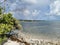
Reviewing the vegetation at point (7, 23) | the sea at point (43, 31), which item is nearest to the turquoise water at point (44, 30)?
the sea at point (43, 31)

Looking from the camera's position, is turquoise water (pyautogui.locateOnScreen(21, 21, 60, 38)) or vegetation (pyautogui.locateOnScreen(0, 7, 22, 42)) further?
turquoise water (pyautogui.locateOnScreen(21, 21, 60, 38))

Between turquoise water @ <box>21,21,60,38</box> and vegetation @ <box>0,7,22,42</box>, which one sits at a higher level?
vegetation @ <box>0,7,22,42</box>

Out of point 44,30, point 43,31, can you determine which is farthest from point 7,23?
point 44,30

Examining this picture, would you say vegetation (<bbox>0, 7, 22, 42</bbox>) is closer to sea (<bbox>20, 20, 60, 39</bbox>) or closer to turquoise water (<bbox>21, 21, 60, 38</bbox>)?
sea (<bbox>20, 20, 60, 39</bbox>)

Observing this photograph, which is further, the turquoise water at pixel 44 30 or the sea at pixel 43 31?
the turquoise water at pixel 44 30

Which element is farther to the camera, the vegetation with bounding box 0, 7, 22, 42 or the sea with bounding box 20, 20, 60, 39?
the sea with bounding box 20, 20, 60, 39

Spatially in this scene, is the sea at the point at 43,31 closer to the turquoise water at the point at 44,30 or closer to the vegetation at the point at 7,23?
the turquoise water at the point at 44,30

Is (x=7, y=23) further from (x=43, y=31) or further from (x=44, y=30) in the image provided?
(x=44, y=30)

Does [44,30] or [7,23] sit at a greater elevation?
[7,23]

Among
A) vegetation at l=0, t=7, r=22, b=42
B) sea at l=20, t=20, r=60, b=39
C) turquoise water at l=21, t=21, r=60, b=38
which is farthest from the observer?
turquoise water at l=21, t=21, r=60, b=38

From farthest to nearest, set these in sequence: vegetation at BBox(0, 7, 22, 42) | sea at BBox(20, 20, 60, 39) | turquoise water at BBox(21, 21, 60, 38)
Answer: turquoise water at BBox(21, 21, 60, 38)
sea at BBox(20, 20, 60, 39)
vegetation at BBox(0, 7, 22, 42)

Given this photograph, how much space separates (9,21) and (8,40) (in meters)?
1.62

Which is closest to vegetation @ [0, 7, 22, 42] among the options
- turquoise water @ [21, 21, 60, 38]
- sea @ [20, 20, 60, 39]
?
sea @ [20, 20, 60, 39]

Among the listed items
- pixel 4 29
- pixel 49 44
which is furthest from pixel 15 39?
pixel 49 44
